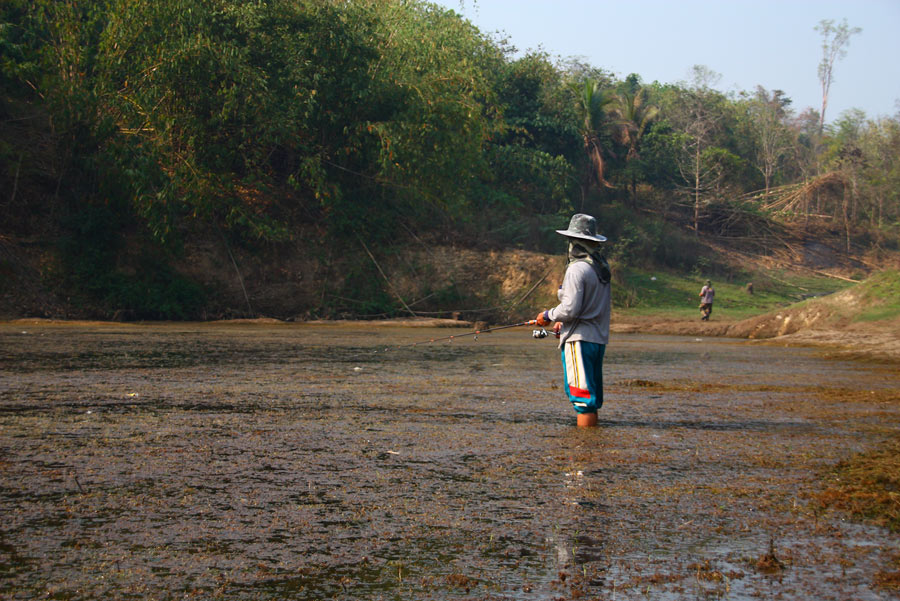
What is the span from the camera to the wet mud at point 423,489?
3750mm

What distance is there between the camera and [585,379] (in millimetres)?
7621

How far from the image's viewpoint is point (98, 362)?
1266 cm

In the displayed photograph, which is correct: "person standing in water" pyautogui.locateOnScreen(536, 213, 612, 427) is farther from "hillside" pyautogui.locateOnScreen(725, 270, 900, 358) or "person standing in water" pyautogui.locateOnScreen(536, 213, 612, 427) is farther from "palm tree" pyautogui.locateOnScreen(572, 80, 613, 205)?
"palm tree" pyautogui.locateOnScreen(572, 80, 613, 205)

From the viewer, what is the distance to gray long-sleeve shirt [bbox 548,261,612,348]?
A: 7.68 meters

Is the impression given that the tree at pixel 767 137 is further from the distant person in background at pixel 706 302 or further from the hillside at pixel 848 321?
the hillside at pixel 848 321

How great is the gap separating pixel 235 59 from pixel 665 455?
20034 millimetres

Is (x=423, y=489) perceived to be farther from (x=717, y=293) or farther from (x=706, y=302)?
(x=717, y=293)

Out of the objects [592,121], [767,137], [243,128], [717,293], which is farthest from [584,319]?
[767,137]

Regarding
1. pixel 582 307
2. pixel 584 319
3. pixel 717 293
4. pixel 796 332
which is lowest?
pixel 796 332

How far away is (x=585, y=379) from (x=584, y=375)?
0.12ft

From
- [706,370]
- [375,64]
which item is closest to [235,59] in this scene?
[375,64]

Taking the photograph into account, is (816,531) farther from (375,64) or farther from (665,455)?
(375,64)

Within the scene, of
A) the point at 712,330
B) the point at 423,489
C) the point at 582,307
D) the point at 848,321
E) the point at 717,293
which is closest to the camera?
the point at 423,489

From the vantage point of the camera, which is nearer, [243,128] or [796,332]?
[796,332]
